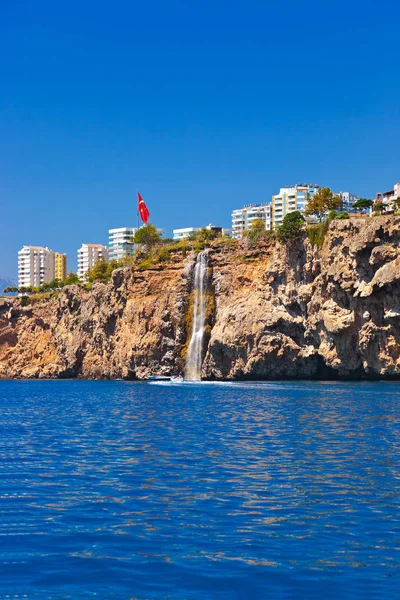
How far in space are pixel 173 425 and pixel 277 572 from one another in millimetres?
25819

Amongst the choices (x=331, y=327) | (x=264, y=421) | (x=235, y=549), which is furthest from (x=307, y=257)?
(x=235, y=549)

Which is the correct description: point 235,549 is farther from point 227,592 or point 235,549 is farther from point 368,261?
point 368,261

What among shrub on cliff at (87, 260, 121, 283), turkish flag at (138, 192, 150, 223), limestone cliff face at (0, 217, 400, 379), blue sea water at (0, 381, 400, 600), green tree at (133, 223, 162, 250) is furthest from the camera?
shrub on cliff at (87, 260, 121, 283)

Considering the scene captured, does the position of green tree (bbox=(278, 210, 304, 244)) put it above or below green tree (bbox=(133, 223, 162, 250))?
below

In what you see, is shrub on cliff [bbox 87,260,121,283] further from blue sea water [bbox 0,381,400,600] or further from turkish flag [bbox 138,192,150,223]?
blue sea water [bbox 0,381,400,600]

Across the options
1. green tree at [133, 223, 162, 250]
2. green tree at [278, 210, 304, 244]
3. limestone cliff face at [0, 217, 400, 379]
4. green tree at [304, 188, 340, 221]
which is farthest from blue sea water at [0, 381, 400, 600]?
green tree at [133, 223, 162, 250]

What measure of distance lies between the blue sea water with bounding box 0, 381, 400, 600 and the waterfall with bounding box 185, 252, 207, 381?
61326mm

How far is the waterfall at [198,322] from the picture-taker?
100 metres

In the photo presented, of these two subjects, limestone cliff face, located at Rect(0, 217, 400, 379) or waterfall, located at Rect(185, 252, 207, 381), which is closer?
limestone cliff face, located at Rect(0, 217, 400, 379)

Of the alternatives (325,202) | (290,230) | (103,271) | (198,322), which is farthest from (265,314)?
(103,271)

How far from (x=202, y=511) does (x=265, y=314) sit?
238ft

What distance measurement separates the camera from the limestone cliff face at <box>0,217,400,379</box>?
263 ft

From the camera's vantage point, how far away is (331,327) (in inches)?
3255

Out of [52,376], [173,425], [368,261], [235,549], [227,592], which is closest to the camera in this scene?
[227,592]
